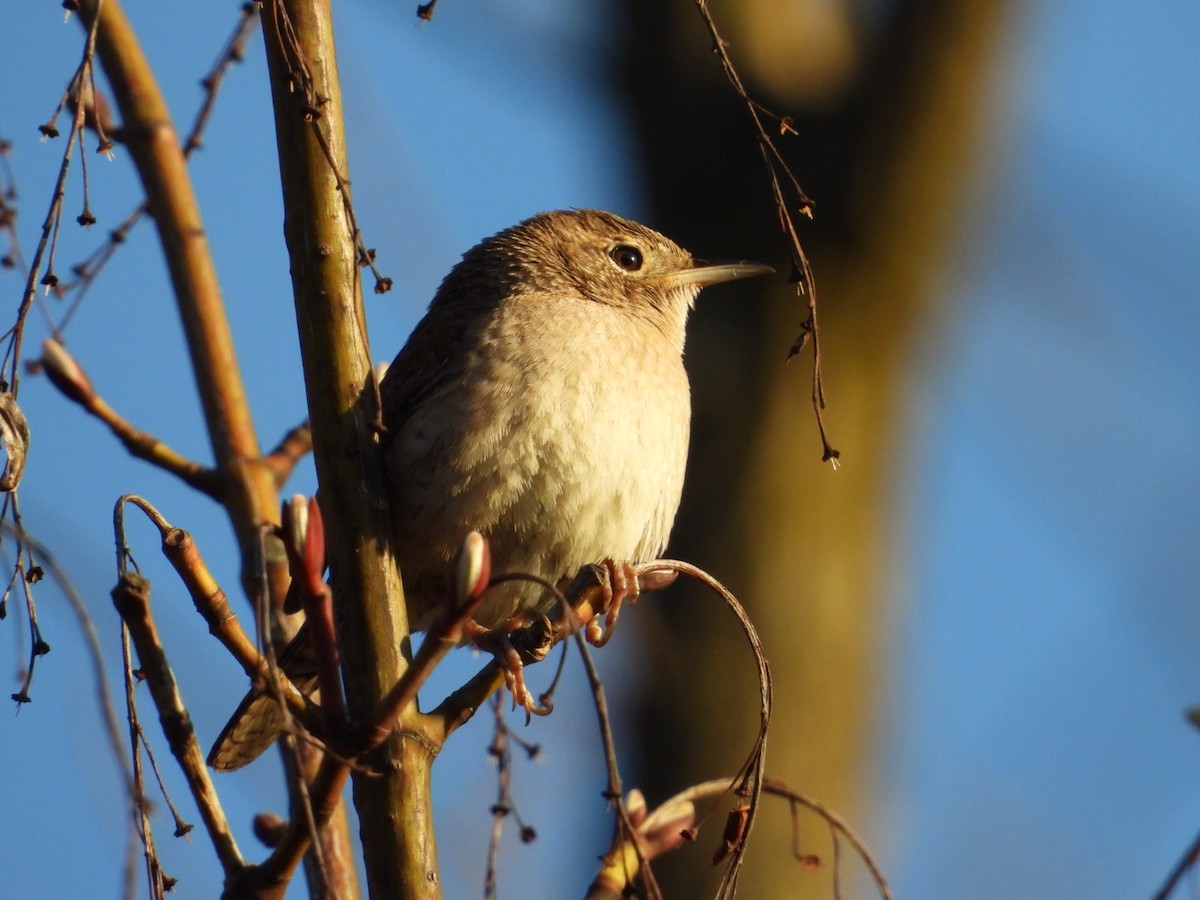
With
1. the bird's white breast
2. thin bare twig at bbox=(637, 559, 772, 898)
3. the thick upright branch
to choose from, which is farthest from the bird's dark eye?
thin bare twig at bbox=(637, 559, 772, 898)

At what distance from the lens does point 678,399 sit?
4887 millimetres

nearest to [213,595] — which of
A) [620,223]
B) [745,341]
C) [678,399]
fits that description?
[678,399]

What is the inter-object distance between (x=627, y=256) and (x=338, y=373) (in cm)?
291

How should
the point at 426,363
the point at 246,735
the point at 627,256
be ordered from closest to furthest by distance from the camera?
the point at 246,735
the point at 426,363
the point at 627,256

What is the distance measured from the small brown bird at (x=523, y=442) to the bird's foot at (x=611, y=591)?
407 millimetres

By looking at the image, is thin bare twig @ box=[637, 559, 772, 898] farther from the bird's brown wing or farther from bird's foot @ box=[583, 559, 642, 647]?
the bird's brown wing

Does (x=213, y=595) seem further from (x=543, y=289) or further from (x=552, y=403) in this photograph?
(x=543, y=289)

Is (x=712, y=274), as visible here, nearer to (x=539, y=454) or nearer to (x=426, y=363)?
(x=426, y=363)

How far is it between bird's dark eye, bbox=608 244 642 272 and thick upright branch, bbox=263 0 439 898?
269 centimetres

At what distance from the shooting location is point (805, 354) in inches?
282

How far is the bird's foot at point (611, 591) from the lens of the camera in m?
3.30

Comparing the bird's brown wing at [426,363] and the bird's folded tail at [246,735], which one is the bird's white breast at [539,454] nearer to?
the bird's brown wing at [426,363]

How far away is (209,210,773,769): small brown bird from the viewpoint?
4223 mm

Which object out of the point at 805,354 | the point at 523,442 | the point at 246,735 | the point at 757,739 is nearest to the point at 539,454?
the point at 523,442
